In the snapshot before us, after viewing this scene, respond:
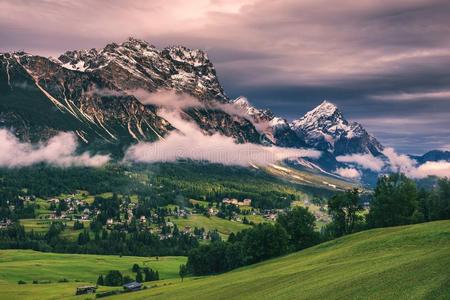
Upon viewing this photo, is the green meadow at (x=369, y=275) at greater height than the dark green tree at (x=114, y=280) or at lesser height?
greater

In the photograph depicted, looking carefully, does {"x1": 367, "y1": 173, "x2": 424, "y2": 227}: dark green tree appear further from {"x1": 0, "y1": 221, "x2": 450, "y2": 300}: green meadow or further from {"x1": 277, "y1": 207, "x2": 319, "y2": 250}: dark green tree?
{"x1": 0, "y1": 221, "x2": 450, "y2": 300}: green meadow

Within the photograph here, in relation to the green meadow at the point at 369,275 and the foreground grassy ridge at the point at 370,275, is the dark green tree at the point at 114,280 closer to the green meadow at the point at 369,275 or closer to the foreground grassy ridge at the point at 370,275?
the green meadow at the point at 369,275

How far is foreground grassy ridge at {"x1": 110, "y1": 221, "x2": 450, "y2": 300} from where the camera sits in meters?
50.3

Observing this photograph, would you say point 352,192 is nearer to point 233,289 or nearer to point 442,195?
point 442,195

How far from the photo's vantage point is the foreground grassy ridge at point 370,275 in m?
50.3

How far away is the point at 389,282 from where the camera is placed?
5325cm

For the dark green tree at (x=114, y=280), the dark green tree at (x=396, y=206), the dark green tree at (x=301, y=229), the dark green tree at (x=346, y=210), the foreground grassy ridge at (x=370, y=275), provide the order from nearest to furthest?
the foreground grassy ridge at (x=370, y=275) → the dark green tree at (x=396, y=206) → the dark green tree at (x=301, y=229) → the dark green tree at (x=346, y=210) → the dark green tree at (x=114, y=280)

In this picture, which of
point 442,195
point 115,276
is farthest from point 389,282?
point 115,276

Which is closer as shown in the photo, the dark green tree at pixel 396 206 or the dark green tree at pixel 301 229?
the dark green tree at pixel 396 206

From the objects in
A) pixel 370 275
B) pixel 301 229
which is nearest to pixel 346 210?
pixel 301 229

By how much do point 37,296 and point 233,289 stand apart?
75.5 meters

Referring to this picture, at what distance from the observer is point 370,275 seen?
2306 inches

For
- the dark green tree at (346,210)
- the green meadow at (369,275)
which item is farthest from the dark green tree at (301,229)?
the green meadow at (369,275)

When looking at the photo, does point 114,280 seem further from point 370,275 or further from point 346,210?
point 370,275
